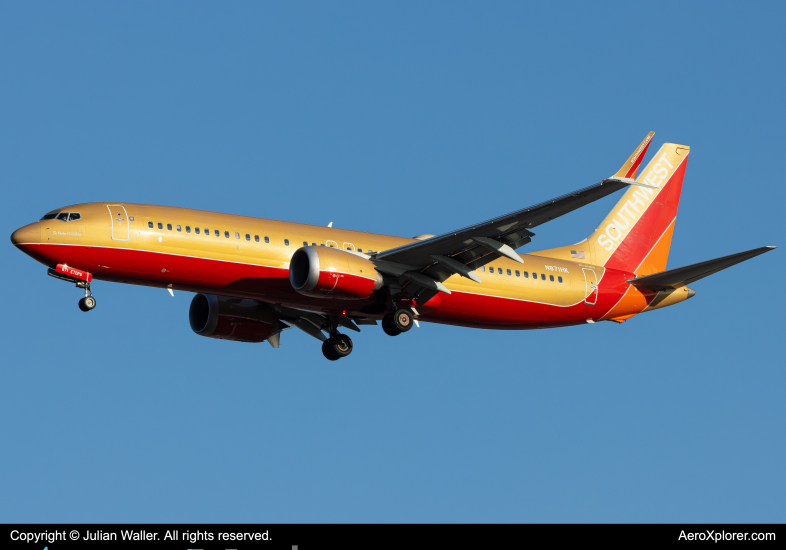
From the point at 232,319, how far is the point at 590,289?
15015mm

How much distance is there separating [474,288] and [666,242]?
38.7ft

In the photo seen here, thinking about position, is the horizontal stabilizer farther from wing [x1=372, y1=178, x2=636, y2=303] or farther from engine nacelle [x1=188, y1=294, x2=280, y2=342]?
engine nacelle [x1=188, y1=294, x2=280, y2=342]

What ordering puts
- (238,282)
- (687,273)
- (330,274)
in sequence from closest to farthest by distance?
(330,274)
(238,282)
(687,273)

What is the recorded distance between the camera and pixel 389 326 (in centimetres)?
4031

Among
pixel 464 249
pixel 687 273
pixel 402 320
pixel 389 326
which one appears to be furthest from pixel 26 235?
pixel 687 273

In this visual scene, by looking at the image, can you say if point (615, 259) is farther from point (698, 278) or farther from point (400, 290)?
point (400, 290)

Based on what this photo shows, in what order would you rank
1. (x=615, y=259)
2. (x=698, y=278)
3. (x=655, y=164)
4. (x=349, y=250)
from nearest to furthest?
(x=349, y=250) < (x=698, y=278) < (x=615, y=259) < (x=655, y=164)

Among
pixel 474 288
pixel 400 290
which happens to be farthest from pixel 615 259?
pixel 400 290

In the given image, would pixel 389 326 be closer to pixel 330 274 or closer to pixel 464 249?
pixel 330 274

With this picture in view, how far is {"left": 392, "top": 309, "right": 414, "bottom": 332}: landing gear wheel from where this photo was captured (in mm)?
40094

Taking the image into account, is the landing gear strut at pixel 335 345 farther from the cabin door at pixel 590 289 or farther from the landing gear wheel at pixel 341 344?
the cabin door at pixel 590 289

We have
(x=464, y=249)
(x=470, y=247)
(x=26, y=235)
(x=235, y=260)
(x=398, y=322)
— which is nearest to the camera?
(x=26, y=235)

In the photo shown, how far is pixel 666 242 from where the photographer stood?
159 feet
